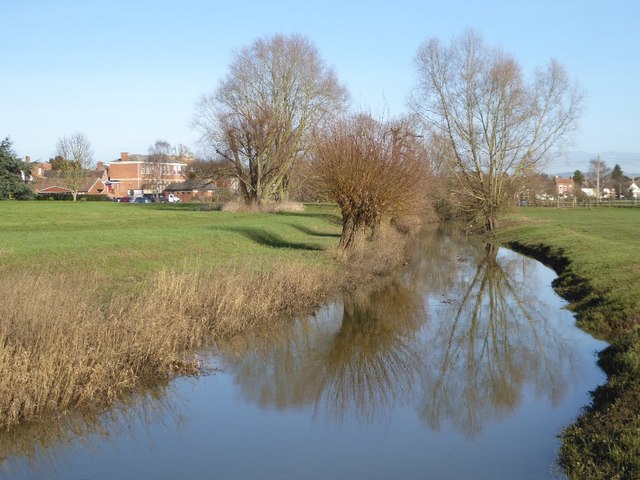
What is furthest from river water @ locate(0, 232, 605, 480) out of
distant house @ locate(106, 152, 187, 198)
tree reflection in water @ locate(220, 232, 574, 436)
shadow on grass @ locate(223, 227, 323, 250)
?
distant house @ locate(106, 152, 187, 198)

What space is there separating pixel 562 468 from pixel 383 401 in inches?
127

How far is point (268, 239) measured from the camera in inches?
1182

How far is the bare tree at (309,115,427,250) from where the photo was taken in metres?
22.3

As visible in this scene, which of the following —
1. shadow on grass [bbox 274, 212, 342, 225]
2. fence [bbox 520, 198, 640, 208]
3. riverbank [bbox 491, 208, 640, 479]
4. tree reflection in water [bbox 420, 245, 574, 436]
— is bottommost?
tree reflection in water [bbox 420, 245, 574, 436]

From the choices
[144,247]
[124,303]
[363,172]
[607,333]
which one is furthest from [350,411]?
[144,247]

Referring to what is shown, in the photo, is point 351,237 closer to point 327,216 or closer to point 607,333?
point 607,333

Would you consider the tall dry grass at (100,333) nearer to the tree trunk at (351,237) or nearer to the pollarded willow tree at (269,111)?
the tree trunk at (351,237)

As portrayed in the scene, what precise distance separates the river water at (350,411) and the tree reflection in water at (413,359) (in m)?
Answer: 0.04

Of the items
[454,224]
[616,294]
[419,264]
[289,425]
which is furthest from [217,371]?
[454,224]

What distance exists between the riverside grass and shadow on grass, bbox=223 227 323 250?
235cm

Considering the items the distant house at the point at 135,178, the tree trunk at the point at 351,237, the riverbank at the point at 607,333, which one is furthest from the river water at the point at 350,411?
the distant house at the point at 135,178

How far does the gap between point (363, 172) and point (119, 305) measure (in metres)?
12.0

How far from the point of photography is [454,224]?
6131 cm

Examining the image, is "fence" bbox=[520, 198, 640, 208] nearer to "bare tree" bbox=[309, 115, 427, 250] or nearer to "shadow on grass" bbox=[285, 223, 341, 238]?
"shadow on grass" bbox=[285, 223, 341, 238]
